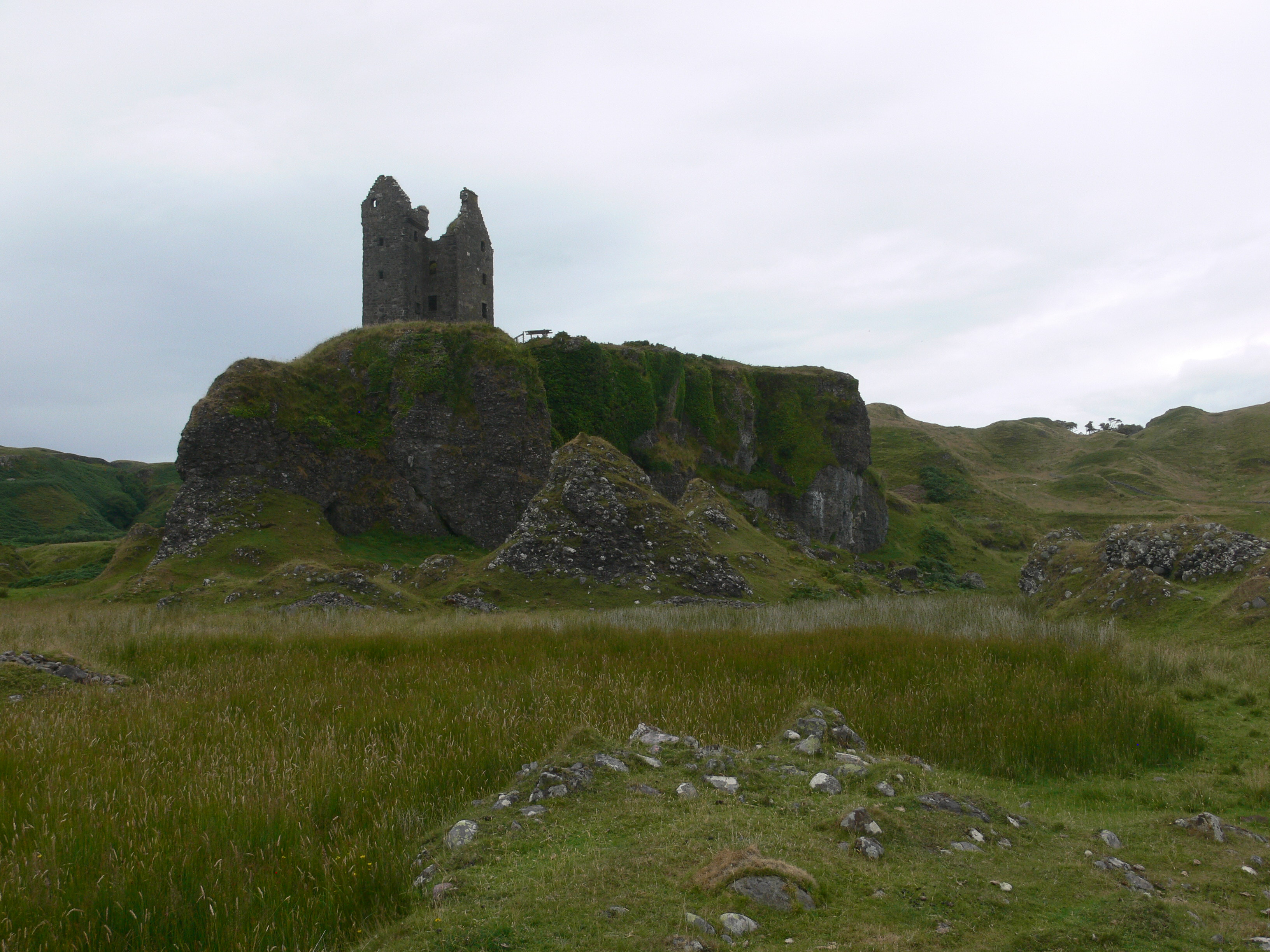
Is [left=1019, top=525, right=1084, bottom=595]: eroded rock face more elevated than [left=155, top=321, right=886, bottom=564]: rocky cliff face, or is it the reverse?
[left=155, top=321, right=886, bottom=564]: rocky cliff face

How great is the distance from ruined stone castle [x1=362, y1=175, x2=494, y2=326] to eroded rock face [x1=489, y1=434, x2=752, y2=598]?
23.5 meters

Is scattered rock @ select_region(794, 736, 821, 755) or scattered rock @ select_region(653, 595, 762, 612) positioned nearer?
scattered rock @ select_region(794, 736, 821, 755)

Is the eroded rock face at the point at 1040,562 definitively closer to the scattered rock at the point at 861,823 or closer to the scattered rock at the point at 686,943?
the scattered rock at the point at 861,823

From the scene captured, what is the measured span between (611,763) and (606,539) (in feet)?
69.7

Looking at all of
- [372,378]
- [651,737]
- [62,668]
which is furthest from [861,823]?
[372,378]

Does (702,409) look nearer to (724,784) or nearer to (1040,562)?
(1040,562)

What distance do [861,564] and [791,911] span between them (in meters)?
45.0

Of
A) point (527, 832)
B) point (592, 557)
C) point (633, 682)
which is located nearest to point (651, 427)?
point (592, 557)

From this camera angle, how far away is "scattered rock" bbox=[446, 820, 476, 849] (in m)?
4.68


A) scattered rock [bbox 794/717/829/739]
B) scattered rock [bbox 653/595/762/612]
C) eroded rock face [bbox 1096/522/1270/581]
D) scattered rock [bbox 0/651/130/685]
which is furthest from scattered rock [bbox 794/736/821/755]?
eroded rock face [bbox 1096/522/1270/581]

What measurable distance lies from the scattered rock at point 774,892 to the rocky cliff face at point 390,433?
33.7 metres

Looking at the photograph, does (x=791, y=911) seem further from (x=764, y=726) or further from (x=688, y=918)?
(x=764, y=726)

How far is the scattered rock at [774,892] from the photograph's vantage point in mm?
3787

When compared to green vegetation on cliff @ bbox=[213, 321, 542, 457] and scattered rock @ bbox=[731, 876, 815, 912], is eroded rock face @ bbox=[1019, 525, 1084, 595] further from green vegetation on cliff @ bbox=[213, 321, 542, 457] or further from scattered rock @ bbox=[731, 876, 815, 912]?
scattered rock @ bbox=[731, 876, 815, 912]
